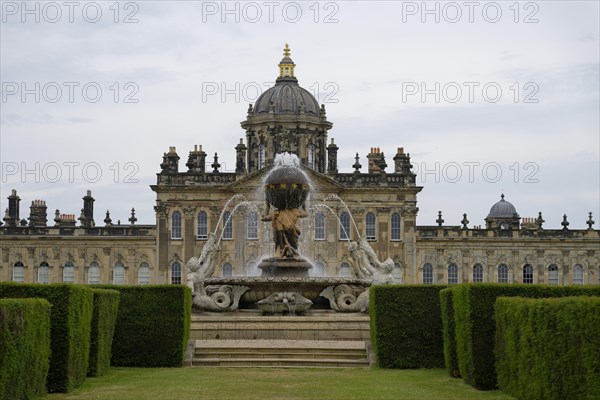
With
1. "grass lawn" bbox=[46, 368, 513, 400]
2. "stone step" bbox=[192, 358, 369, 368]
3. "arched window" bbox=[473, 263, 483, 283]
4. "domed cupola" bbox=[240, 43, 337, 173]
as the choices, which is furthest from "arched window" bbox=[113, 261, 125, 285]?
"grass lawn" bbox=[46, 368, 513, 400]

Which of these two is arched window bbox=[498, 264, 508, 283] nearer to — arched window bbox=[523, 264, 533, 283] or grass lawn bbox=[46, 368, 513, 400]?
arched window bbox=[523, 264, 533, 283]

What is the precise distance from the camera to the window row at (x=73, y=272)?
250 ft

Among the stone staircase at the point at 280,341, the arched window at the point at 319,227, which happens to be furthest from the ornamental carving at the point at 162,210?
the stone staircase at the point at 280,341

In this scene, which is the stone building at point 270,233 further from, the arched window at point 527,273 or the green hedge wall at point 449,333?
the green hedge wall at point 449,333

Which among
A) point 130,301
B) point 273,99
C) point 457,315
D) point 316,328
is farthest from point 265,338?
Result: point 273,99

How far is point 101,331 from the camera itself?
24.2 meters

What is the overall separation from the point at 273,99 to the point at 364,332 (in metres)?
52.7

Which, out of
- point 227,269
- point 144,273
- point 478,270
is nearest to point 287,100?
point 227,269

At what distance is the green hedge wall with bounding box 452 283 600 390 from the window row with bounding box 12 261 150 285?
53.8 m

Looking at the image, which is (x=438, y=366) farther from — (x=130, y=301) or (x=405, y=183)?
(x=405, y=183)

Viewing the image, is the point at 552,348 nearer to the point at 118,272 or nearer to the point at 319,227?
the point at 319,227

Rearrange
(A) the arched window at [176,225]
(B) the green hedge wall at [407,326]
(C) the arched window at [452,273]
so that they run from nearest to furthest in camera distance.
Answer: (B) the green hedge wall at [407,326], (A) the arched window at [176,225], (C) the arched window at [452,273]

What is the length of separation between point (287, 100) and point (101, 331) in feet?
185

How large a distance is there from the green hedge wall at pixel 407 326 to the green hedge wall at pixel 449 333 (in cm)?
97
